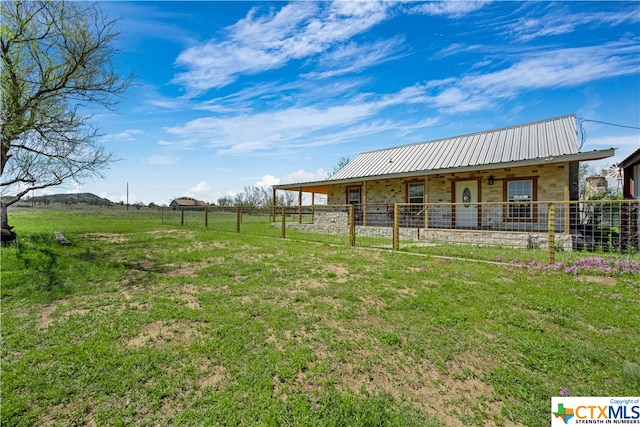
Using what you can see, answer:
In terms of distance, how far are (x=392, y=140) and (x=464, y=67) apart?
9414 mm

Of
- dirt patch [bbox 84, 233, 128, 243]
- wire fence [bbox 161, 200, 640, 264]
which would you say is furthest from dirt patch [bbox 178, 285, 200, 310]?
dirt patch [bbox 84, 233, 128, 243]

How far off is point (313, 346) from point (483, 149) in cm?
1328

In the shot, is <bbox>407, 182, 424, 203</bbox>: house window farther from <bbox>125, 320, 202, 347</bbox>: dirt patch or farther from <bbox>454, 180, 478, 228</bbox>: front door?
<bbox>125, 320, 202, 347</bbox>: dirt patch

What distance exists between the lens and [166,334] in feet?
10.2

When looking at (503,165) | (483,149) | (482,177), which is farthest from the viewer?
(483,149)

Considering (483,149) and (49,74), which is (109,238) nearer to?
(49,74)

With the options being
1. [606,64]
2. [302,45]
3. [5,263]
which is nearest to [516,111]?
[606,64]

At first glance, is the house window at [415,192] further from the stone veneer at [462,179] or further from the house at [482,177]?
the stone veneer at [462,179]

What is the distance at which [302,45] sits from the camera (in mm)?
8742

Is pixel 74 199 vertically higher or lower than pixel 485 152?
lower

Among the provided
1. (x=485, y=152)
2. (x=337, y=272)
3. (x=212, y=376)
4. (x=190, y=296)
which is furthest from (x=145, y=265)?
(x=485, y=152)

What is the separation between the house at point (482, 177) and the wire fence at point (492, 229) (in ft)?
0.22

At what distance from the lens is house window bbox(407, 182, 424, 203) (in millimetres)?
13648

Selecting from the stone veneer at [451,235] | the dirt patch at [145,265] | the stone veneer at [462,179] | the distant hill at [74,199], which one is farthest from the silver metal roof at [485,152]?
the distant hill at [74,199]
